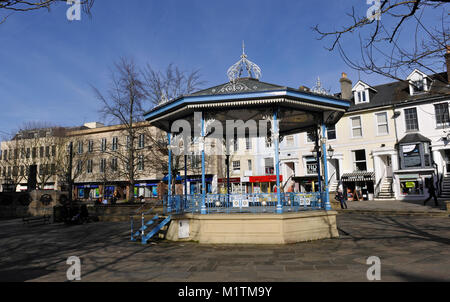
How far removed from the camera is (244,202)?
10.3 meters

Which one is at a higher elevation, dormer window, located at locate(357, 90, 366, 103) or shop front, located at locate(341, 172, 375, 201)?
dormer window, located at locate(357, 90, 366, 103)

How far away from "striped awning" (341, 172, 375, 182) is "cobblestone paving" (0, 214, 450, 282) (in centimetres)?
1665

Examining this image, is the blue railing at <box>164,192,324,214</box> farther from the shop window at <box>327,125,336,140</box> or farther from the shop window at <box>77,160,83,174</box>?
the shop window at <box>77,160,83,174</box>

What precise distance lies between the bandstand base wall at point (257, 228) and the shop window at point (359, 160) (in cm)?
2054

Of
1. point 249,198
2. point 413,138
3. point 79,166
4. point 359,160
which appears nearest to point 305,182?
point 359,160

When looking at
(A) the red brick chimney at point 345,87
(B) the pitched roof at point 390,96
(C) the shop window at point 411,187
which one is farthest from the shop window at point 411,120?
(A) the red brick chimney at point 345,87

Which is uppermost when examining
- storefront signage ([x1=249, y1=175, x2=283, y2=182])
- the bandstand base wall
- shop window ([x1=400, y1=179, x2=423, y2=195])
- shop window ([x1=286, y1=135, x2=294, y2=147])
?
shop window ([x1=286, y1=135, x2=294, y2=147])

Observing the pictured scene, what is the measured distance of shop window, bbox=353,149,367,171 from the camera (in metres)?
28.4

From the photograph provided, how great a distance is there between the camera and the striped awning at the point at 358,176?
27.2 metres

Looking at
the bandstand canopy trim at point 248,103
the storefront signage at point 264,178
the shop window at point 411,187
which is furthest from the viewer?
the storefront signage at point 264,178

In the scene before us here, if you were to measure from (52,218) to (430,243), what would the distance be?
21.0m

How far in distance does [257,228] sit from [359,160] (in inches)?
893

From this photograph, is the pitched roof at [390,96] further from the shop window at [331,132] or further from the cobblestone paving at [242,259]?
the cobblestone paving at [242,259]

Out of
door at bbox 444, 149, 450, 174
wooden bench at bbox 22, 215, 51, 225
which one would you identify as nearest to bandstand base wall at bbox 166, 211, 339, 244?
wooden bench at bbox 22, 215, 51, 225
